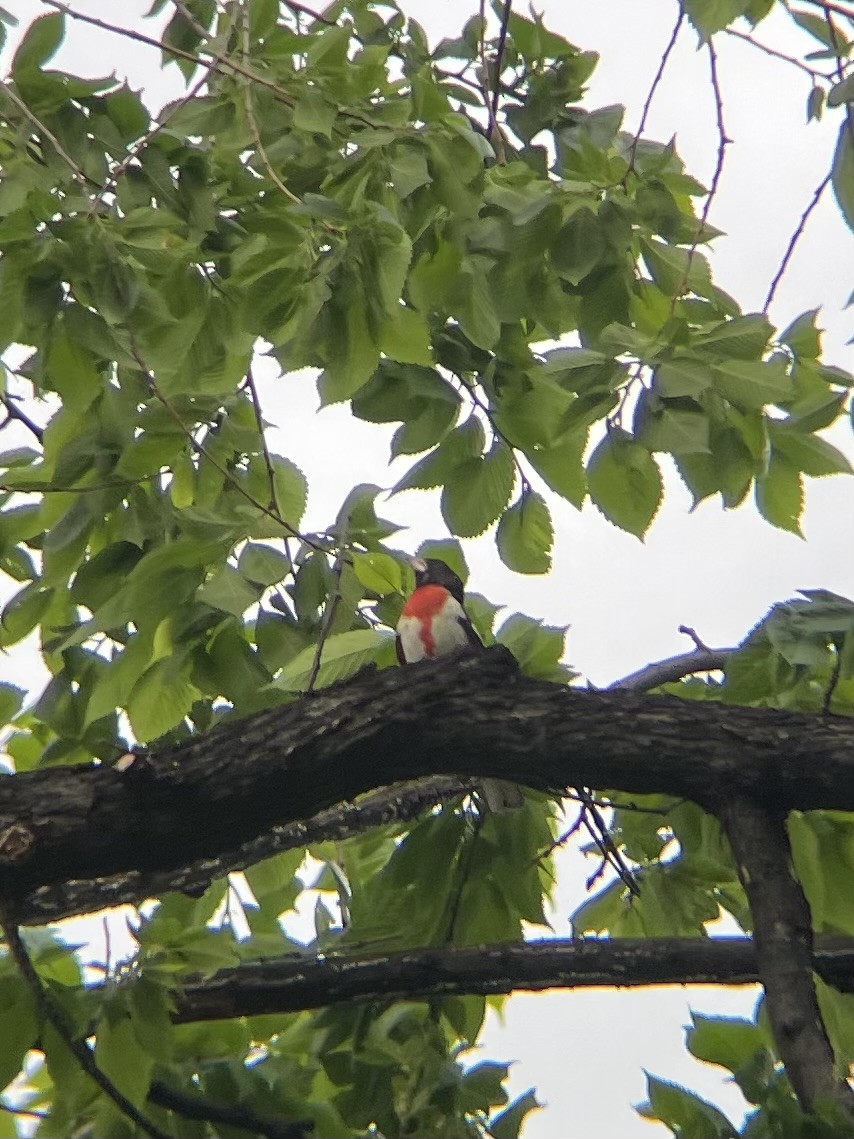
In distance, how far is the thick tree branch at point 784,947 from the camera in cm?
229

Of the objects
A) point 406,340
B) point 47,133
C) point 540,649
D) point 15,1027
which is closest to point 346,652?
point 540,649

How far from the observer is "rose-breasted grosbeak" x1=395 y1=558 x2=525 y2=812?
396cm

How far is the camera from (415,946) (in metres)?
3.71

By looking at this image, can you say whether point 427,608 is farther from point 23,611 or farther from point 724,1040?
point 724,1040

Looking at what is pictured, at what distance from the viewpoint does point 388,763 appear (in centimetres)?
300

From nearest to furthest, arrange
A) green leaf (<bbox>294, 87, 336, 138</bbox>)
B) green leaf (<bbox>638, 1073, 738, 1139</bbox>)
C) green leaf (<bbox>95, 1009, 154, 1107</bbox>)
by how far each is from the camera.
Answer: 1. green leaf (<bbox>638, 1073, 738, 1139</bbox>)
2. green leaf (<bbox>95, 1009, 154, 1107</bbox>)
3. green leaf (<bbox>294, 87, 336, 138</bbox>)

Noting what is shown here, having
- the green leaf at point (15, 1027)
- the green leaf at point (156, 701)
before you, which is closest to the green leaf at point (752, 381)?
the green leaf at point (156, 701)

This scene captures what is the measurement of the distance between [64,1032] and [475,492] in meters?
1.72

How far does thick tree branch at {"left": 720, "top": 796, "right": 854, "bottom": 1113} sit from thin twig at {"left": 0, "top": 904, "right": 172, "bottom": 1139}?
4.38ft

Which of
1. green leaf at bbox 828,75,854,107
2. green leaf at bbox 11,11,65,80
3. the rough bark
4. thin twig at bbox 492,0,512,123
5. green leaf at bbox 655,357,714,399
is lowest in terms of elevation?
the rough bark

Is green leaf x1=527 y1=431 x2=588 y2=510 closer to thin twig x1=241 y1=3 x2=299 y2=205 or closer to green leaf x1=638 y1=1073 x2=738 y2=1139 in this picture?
thin twig x1=241 y1=3 x2=299 y2=205

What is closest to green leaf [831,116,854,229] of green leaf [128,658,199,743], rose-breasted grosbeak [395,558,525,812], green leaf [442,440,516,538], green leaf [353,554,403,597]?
green leaf [442,440,516,538]

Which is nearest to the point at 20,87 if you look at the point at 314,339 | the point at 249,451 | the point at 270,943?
the point at 314,339

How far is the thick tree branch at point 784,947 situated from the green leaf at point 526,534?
1.11 meters
